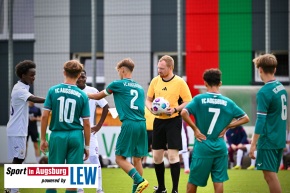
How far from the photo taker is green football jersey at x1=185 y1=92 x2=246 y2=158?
29.8 ft

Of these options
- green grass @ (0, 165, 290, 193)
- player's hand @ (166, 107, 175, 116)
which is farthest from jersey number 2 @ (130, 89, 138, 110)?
green grass @ (0, 165, 290, 193)

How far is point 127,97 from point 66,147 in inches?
74.3

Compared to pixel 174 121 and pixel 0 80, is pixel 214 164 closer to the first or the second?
pixel 174 121

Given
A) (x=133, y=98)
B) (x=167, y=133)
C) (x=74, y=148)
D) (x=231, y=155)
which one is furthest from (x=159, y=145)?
(x=231, y=155)

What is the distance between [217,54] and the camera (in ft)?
75.7

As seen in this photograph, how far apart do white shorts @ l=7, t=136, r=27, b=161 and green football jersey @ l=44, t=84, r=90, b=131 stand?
7.79 feet

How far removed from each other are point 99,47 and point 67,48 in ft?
3.23

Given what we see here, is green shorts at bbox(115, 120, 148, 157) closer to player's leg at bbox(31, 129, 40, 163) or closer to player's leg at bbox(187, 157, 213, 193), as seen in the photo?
player's leg at bbox(187, 157, 213, 193)

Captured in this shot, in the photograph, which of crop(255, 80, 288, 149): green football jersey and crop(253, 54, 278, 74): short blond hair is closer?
crop(255, 80, 288, 149): green football jersey

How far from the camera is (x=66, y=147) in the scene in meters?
9.36

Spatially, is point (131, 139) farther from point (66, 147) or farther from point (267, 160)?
point (267, 160)

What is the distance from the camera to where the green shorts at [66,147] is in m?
9.34

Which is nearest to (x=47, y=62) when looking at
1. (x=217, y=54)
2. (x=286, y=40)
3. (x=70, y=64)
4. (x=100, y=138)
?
(x=100, y=138)

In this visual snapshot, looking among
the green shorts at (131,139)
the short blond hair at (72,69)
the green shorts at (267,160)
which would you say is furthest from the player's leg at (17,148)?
the green shorts at (267,160)
